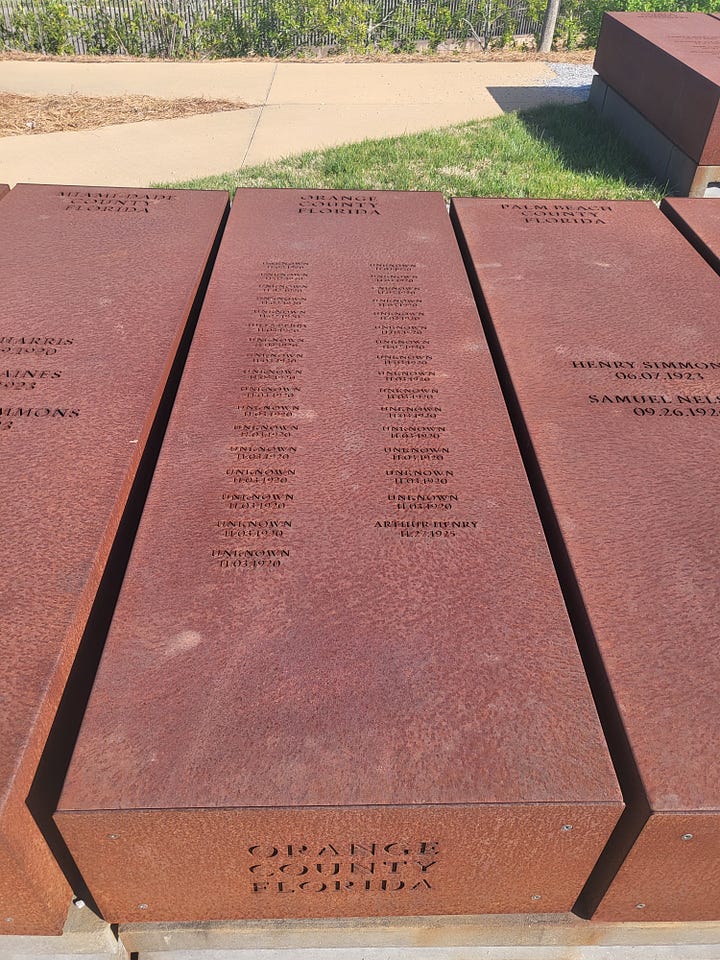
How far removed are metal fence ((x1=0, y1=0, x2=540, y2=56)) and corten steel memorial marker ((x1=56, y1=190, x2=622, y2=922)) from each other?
1355cm

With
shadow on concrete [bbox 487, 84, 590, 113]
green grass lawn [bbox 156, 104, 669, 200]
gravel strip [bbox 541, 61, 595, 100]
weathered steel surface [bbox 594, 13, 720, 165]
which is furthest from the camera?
gravel strip [bbox 541, 61, 595, 100]

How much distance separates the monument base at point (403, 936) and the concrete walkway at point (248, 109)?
6.77m

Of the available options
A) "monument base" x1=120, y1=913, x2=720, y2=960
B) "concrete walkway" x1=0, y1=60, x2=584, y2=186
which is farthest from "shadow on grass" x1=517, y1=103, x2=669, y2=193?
"monument base" x1=120, y1=913, x2=720, y2=960

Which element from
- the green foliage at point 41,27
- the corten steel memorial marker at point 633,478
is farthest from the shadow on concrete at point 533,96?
the green foliage at point 41,27

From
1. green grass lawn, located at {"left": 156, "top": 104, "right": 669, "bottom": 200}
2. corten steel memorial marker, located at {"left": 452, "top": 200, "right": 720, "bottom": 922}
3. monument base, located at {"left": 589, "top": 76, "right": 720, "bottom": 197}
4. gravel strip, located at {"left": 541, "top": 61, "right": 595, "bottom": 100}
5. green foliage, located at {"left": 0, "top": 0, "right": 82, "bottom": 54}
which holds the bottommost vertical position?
green foliage, located at {"left": 0, "top": 0, "right": 82, "bottom": 54}

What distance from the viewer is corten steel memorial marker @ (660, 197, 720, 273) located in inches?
139

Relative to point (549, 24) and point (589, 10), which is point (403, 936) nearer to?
point (549, 24)

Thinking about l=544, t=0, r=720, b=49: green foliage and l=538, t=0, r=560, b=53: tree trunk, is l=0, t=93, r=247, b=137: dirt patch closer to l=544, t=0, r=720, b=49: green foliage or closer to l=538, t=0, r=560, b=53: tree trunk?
l=538, t=0, r=560, b=53: tree trunk

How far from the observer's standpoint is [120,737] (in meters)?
1.56

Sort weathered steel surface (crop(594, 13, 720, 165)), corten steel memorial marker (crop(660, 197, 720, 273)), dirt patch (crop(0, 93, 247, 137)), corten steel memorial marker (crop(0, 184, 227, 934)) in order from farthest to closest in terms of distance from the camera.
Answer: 1. dirt patch (crop(0, 93, 247, 137))
2. weathered steel surface (crop(594, 13, 720, 165))
3. corten steel memorial marker (crop(660, 197, 720, 273))
4. corten steel memorial marker (crop(0, 184, 227, 934))

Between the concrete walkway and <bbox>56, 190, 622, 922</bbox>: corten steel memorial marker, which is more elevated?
<bbox>56, 190, 622, 922</bbox>: corten steel memorial marker

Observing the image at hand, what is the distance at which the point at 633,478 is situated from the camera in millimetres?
2238

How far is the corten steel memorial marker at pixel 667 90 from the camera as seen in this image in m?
6.20

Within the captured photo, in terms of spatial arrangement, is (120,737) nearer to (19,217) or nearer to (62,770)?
(62,770)
